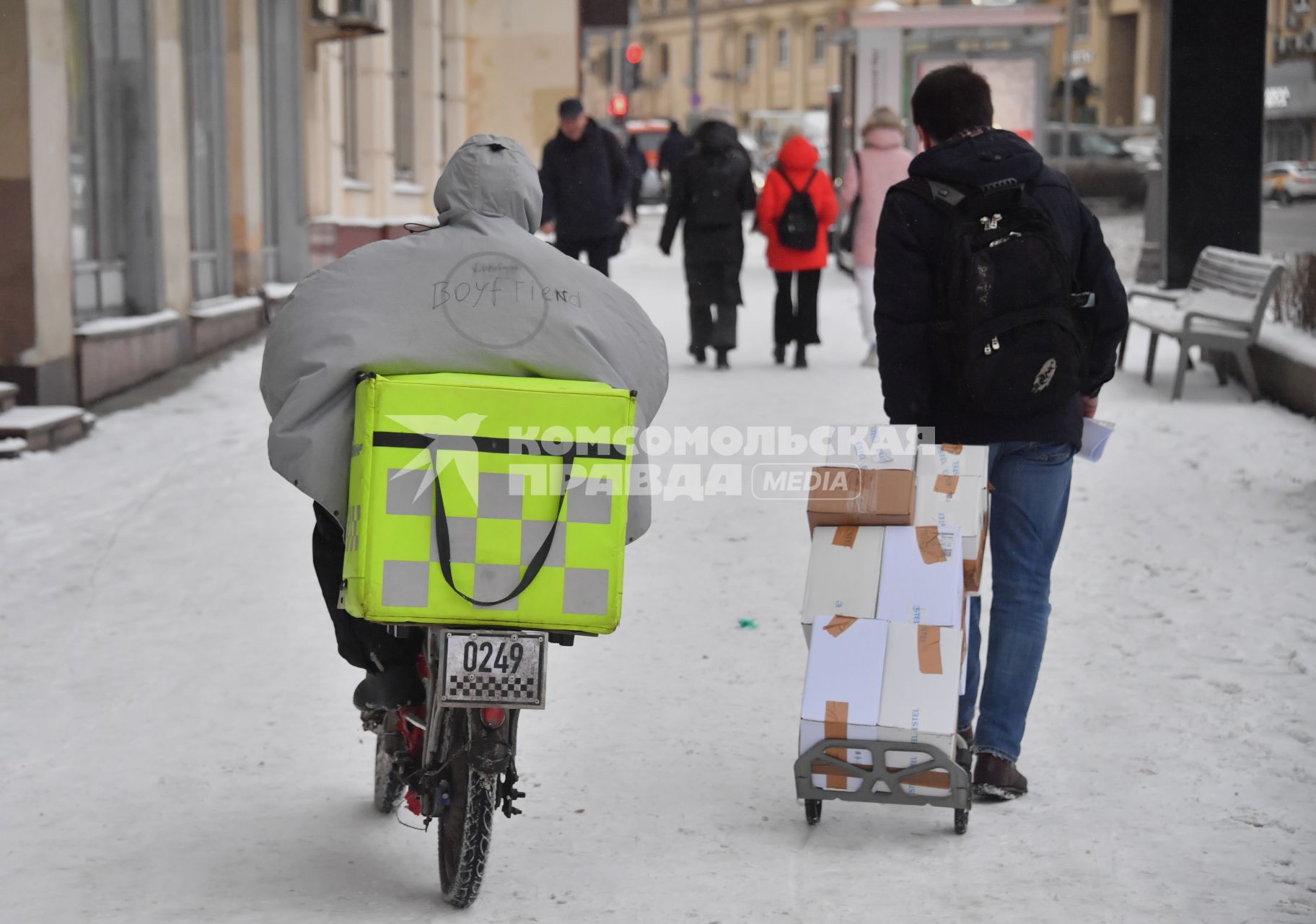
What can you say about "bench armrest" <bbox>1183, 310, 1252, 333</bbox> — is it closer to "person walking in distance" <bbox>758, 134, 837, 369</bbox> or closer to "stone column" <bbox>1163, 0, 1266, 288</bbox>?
"stone column" <bbox>1163, 0, 1266, 288</bbox>

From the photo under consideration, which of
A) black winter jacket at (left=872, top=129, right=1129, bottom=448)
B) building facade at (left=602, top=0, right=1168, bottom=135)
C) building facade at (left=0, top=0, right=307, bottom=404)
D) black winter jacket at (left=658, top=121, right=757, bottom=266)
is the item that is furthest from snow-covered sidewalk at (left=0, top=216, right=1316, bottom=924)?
building facade at (left=602, top=0, right=1168, bottom=135)

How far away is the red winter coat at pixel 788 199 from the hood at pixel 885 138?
409 mm

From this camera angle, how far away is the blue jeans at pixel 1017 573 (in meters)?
4.70

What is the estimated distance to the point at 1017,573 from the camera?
15.7 ft

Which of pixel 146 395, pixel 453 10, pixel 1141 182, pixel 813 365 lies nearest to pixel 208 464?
pixel 146 395

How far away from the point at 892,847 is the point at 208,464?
19.6ft

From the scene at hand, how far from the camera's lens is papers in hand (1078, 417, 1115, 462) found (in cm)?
478

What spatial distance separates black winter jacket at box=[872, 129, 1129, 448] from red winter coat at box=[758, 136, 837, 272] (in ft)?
28.7

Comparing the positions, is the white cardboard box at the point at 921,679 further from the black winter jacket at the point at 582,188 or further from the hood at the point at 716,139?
the black winter jacket at the point at 582,188

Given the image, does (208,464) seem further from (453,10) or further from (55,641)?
(453,10)

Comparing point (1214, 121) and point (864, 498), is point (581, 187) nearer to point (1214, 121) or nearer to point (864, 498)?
point (1214, 121)

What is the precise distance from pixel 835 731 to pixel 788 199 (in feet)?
30.8

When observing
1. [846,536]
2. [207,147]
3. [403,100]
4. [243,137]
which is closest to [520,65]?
[403,100]

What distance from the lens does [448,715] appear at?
4.02 meters
